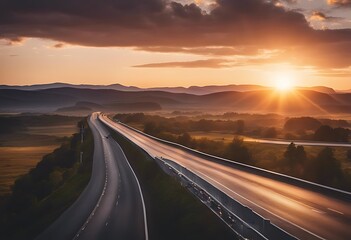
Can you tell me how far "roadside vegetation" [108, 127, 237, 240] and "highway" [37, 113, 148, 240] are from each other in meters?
0.88

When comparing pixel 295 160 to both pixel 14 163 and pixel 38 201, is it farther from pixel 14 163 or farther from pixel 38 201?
pixel 14 163

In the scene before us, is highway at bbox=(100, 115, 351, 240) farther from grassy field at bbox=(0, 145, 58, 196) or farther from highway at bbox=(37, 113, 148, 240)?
grassy field at bbox=(0, 145, 58, 196)

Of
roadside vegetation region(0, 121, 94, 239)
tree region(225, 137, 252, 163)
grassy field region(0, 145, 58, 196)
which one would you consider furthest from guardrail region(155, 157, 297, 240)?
grassy field region(0, 145, 58, 196)

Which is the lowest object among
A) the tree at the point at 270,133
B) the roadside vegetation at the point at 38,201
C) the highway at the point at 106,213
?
the roadside vegetation at the point at 38,201

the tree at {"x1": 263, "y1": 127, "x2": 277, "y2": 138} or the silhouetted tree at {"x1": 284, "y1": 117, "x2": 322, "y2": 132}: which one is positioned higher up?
the silhouetted tree at {"x1": 284, "y1": 117, "x2": 322, "y2": 132}

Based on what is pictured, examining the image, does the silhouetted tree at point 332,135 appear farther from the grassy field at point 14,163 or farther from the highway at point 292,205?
the highway at point 292,205

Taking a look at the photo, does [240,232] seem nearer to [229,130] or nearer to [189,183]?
[189,183]

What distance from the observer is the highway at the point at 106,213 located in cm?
3288

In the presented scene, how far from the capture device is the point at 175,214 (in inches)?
1423

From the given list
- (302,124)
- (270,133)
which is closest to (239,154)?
(270,133)

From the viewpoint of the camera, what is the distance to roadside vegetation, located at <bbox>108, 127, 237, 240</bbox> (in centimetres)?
2823

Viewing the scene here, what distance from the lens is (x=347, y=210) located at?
26.9 meters

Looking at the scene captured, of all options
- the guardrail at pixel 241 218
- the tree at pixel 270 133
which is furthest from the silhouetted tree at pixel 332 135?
the guardrail at pixel 241 218

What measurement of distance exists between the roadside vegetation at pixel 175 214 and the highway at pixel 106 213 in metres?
0.88
